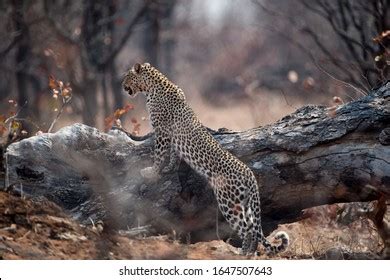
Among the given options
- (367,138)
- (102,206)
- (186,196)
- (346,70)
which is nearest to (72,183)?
(102,206)

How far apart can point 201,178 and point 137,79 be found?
59.3 inches

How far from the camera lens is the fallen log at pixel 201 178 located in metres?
6.82

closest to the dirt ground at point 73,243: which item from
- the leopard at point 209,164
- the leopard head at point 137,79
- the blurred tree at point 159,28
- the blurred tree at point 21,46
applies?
the leopard at point 209,164

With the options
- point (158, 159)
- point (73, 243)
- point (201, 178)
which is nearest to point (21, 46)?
point (158, 159)

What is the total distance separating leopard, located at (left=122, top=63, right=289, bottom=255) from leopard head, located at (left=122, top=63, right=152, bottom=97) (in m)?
0.30

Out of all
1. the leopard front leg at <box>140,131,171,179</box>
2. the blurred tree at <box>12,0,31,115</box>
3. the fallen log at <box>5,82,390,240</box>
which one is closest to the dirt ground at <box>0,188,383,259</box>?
the fallen log at <box>5,82,390,240</box>

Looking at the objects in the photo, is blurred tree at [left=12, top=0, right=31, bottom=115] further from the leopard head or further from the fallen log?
the fallen log

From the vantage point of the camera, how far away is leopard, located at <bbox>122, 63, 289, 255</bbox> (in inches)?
271

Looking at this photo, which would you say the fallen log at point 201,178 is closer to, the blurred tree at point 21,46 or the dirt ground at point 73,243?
the dirt ground at point 73,243

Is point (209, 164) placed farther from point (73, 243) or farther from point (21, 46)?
point (21, 46)

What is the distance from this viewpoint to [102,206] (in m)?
7.33

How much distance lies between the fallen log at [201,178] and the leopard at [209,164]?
14 centimetres
